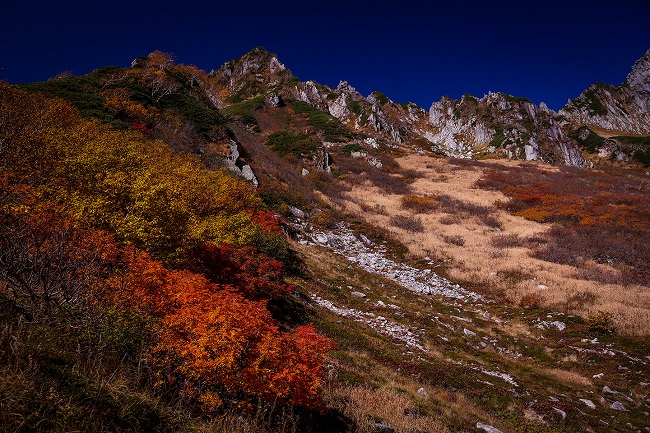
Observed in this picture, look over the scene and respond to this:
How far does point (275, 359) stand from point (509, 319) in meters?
19.0

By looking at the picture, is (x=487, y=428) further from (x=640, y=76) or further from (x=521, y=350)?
(x=640, y=76)

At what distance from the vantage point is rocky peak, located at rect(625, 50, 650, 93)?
172125 millimetres

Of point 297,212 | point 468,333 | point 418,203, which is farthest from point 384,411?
point 418,203

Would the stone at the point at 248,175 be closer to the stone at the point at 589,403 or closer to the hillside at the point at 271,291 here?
the hillside at the point at 271,291

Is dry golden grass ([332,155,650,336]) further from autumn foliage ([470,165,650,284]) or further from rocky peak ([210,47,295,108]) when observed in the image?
rocky peak ([210,47,295,108])

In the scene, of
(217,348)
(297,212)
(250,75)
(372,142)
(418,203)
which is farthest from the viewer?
(250,75)

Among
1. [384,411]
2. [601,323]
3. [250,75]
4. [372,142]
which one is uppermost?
[250,75]

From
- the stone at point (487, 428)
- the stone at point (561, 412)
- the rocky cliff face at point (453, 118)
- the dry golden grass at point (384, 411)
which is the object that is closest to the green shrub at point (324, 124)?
the rocky cliff face at point (453, 118)

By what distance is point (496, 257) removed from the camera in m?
29.6

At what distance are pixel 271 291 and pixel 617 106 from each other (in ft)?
717

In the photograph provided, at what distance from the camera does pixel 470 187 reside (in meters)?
60.4

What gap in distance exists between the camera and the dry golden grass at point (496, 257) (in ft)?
66.7

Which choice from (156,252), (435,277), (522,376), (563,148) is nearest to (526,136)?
(563,148)

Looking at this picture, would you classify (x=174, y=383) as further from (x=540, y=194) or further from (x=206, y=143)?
(x=540, y=194)
